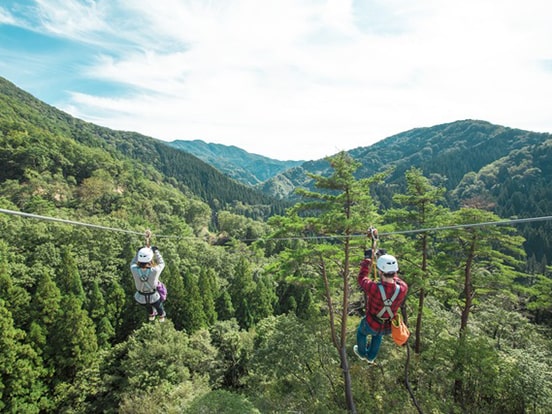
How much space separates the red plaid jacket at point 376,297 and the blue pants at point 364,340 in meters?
0.19

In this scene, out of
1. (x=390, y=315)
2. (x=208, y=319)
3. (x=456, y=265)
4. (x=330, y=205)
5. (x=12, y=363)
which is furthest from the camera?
(x=208, y=319)

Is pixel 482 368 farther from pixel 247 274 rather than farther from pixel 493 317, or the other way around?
pixel 247 274

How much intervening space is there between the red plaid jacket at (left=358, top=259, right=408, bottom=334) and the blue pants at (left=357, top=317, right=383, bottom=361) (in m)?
0.19

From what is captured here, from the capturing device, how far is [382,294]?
16.8 ft

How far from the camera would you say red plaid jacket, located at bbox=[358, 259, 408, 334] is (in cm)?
510

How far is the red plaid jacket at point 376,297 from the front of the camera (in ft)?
16.7

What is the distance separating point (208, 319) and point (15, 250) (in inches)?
858

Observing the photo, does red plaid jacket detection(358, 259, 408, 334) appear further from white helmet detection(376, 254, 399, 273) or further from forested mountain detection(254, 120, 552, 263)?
forested mountain detection(254, 120, 552, 263)

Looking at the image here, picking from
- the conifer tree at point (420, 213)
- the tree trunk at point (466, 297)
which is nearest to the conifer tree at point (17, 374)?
the conifer tree at point (420, 213)

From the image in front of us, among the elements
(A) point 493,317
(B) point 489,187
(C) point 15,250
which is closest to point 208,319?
(C) point 15,250

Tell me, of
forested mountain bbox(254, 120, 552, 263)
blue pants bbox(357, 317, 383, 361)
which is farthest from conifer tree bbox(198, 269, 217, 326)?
forested mountain bbox(254, 120, 552, 263)

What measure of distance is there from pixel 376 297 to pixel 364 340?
55.8 inches

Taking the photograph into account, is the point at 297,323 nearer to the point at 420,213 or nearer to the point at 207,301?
the point at 420,213

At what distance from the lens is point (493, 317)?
70.1 ft
